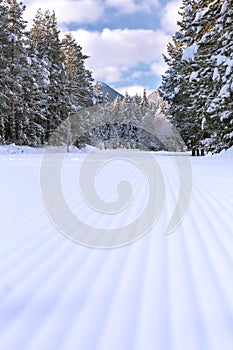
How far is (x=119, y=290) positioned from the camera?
1697 millimetres

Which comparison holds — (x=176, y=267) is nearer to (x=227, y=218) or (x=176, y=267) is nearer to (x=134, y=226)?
(x=134, y=226)

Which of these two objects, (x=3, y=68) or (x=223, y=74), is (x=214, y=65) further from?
(x=3, y=68)

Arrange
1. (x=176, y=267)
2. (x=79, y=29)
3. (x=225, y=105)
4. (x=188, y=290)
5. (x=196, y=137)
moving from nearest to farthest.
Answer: (x=188, y=290), (x=176, y=267), (x=225, y=105), (x=196, y=137), (x=79, y=29)

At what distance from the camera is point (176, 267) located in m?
1.99

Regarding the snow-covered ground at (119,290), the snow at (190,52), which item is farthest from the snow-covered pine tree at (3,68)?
the snow-covered ground at (119,290)

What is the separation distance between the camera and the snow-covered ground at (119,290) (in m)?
1.28

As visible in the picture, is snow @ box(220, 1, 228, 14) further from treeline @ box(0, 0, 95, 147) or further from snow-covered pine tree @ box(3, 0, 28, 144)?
snow-covered pine tree @ box(3, 0, 28, 144)

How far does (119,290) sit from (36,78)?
76.7 ft

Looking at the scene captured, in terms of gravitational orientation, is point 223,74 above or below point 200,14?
below

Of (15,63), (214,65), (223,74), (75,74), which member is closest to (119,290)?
(223,74)

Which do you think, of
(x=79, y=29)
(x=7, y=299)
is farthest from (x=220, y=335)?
(x=79, y=29)

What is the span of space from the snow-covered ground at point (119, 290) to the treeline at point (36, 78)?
59.1ft

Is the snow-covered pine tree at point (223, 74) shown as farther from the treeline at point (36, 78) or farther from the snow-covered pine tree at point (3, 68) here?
the treeline at point (36, 78)

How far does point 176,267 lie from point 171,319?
0.61 metres
